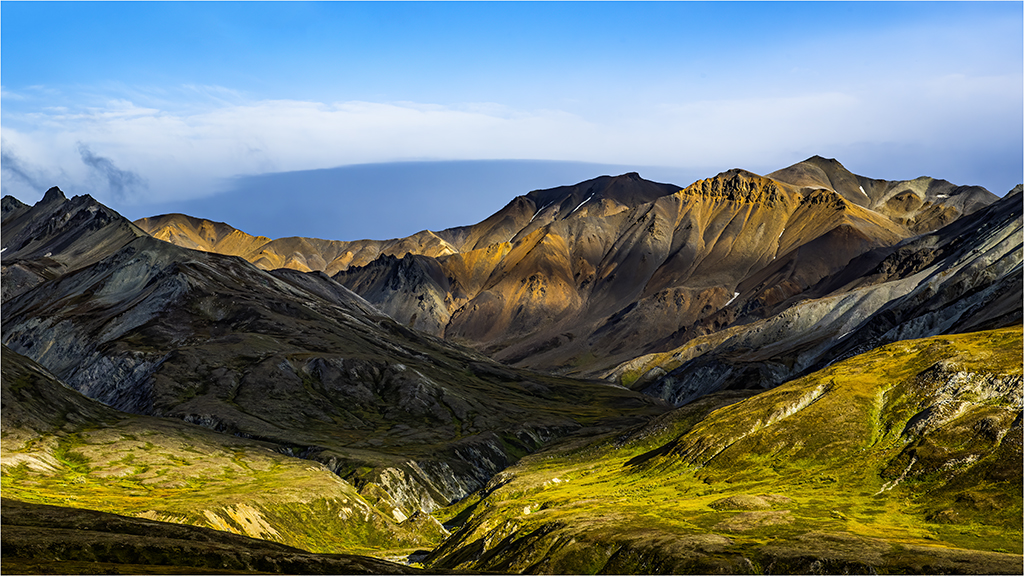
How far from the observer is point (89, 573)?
300 feet

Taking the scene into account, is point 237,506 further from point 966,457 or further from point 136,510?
point 966,457

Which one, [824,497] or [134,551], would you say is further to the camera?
[824,497]

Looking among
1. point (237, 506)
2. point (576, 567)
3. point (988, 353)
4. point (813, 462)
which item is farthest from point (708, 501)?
point (237, 506)

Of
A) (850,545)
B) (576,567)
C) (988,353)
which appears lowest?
(576,567)

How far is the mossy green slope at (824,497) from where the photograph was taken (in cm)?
11219

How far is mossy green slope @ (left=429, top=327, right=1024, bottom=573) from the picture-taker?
112 meters

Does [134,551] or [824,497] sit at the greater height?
[134,551]

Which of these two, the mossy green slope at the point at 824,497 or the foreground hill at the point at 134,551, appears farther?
the mossy green slope at the point at 824,497

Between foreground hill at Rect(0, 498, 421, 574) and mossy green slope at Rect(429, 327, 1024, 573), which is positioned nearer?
foreground hill at Rect(0, 498, 421, 574)

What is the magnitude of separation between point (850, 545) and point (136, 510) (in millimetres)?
124305

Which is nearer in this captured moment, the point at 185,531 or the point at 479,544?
the point at 185,531

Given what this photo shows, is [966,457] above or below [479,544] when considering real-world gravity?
above

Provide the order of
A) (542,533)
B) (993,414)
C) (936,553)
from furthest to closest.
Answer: (993,414), (542,533), (936,553)

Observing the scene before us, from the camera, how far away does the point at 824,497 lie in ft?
480
